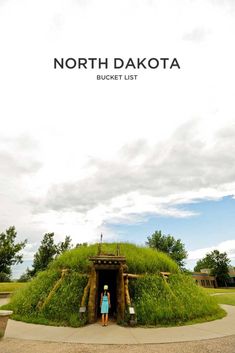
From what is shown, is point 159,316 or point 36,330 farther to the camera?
point 159,316

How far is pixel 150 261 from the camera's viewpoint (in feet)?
51.1

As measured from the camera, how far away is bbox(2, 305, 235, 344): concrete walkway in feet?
31.8

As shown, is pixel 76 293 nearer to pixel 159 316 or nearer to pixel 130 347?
pixel 159 316

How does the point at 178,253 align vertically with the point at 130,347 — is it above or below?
above

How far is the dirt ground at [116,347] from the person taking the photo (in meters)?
8.28

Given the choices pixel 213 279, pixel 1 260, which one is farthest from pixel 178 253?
pixel 1 260

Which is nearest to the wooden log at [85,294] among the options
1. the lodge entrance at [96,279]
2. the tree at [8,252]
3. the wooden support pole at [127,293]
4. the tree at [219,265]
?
the lodge entrance at [96,279]

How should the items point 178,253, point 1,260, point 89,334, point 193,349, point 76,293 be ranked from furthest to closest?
point 178,253 → point 1,260 → point 76,293 → point 89,334 → point 193,349

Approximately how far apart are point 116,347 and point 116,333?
201 cm

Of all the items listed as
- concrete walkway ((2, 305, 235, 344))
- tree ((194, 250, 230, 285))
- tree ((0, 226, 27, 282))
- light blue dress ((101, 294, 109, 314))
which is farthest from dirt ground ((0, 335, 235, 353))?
tree ((194, 250, 230, 285))

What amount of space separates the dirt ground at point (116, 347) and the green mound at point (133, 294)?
3.07 meters

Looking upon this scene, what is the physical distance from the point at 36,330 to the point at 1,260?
29330 millimetres

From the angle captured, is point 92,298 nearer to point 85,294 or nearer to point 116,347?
point 85,294

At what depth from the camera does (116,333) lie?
10.6 meters
